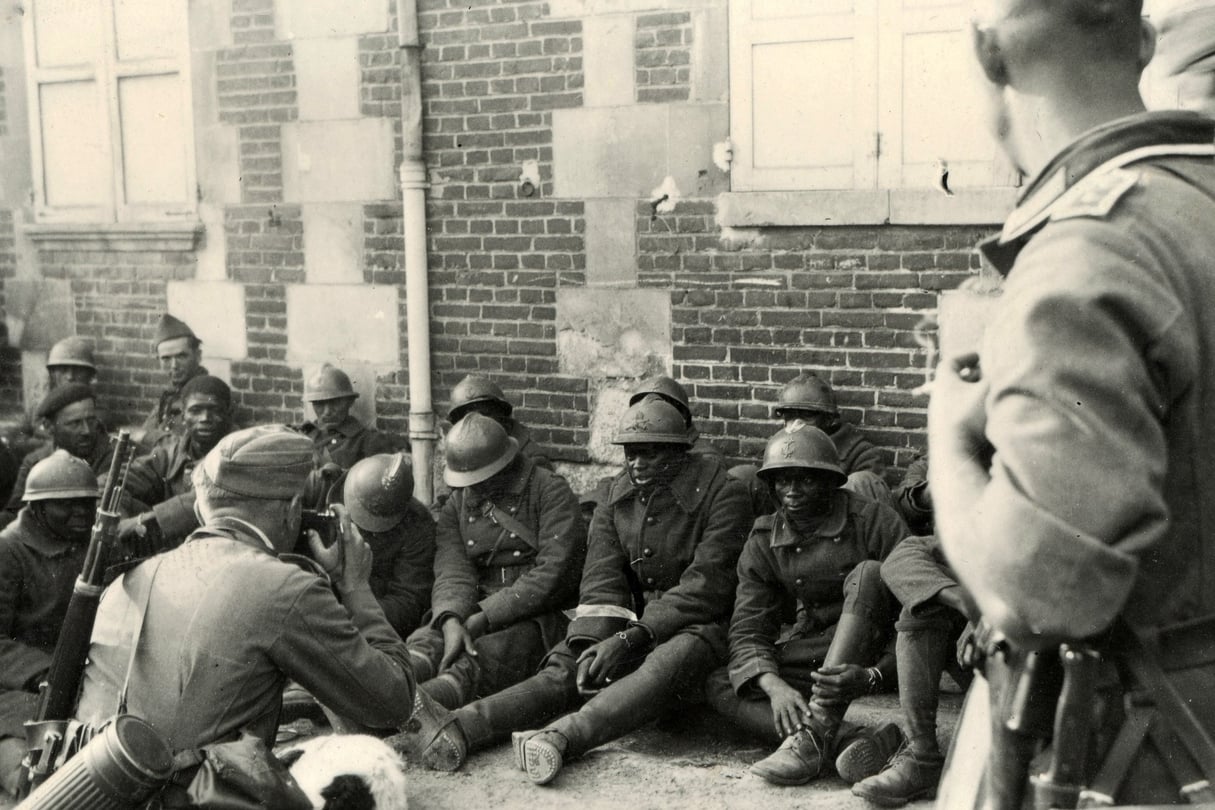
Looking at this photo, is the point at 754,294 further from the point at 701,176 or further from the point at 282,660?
the point at 282,660

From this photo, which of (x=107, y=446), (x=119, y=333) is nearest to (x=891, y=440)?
(x=107, y=446)

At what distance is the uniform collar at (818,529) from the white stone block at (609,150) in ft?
7.59

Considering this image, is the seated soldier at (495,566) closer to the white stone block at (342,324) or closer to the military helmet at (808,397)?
the military helmet at (808,397)

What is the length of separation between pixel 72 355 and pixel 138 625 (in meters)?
6.89

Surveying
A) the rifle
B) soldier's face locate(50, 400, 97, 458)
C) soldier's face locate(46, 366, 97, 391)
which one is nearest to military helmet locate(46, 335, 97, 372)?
soldier's face locate(46, 366, 97, 391)

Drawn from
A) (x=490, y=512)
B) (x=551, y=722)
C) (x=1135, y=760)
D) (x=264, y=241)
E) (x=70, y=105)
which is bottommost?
(x=551, y=722)

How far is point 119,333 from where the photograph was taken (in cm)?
1015

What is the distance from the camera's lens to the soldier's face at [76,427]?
891 cm

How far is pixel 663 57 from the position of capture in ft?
24.6

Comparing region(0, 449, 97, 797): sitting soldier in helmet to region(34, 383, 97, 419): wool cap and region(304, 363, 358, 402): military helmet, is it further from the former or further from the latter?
region(34, 383, 97, 419): wool cap

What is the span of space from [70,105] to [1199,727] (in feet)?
33.7

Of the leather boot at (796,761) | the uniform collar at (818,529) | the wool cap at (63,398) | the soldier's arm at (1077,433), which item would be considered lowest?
the leather boot at (796,761)

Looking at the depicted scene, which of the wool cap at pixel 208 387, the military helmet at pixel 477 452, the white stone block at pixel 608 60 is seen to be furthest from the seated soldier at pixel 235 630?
the wool cap at pixel 208 387

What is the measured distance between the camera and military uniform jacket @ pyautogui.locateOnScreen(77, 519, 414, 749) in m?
3.66
